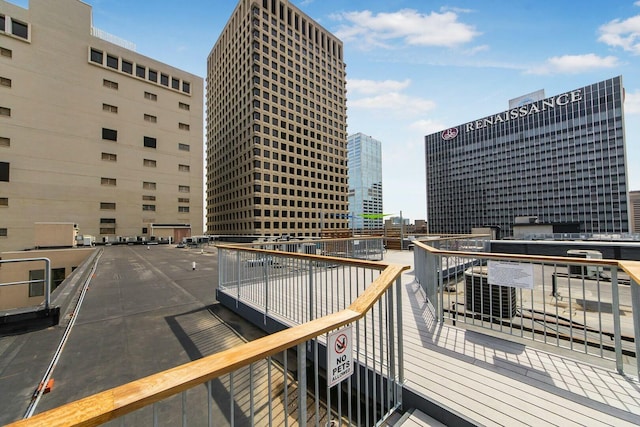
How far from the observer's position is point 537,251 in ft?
56.8

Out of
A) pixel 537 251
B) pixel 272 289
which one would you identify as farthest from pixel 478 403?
pixel 537 251

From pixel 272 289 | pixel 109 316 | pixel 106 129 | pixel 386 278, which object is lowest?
pixel 109 316

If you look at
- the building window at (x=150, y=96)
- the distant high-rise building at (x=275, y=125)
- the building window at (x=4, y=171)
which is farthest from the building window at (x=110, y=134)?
the distant high-rise building at (x=275, y=125)

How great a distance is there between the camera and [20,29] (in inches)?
1490

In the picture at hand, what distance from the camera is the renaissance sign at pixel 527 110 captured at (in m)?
82.0

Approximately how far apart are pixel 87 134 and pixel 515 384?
56.3 m

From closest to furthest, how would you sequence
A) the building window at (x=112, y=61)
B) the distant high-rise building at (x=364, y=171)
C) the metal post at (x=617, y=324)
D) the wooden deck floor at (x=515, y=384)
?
1. the wooden deck floor at (x=515, y=384)
2. the metal post at (x=617, y=324)
3. the building window at (x=112, y=61)
4. the distant high-rise building at (x=364, y=171)

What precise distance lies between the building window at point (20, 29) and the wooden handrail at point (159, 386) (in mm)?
Answer: 61332

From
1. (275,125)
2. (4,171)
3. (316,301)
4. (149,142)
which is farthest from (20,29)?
(316,301)

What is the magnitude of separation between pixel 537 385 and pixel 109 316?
8806 mm

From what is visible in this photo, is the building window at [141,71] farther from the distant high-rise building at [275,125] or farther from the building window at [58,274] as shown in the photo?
the building window at [58,274]

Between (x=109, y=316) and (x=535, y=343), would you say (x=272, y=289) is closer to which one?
(x=109, y=316)

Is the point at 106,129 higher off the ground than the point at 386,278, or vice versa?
the point at 106,129

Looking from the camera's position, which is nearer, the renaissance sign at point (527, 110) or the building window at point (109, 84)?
the building window at point (109, 84)
